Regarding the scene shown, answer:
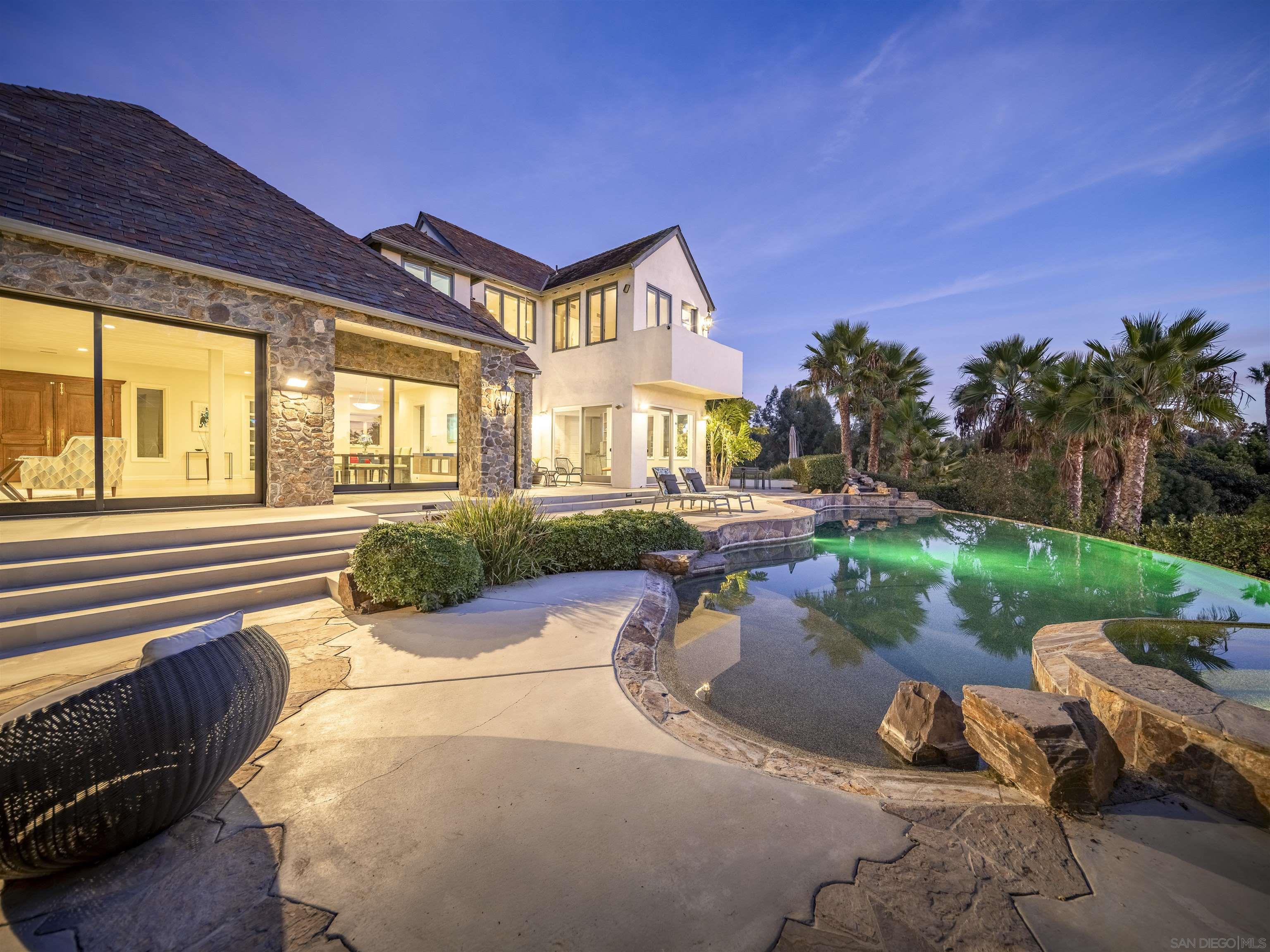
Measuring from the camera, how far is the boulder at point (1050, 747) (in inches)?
88.3

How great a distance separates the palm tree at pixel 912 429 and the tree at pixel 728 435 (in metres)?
5.67

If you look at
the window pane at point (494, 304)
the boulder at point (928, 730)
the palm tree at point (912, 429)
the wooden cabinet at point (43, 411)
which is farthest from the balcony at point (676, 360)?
the boulder at point (928, 730)

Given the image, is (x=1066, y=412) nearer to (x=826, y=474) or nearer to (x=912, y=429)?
(x=912, y=429)

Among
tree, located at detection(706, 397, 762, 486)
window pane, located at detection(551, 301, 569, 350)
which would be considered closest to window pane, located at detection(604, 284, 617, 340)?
window pane, located at detection(551, 301, 569, 350)

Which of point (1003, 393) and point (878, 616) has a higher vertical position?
point (1003, 393)

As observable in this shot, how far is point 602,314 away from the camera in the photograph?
1541 cm

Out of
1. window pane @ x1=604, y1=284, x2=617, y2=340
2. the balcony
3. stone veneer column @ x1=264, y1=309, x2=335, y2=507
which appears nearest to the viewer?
stone veneer column @ x1=264, y1=309, x2=335, y2=507

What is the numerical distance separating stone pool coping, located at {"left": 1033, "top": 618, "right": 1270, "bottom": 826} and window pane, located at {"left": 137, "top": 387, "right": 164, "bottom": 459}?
13.4 metres

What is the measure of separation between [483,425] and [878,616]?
7.79 metres

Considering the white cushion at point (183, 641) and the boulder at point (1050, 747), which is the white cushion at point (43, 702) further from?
the boulder at point (1050, 747)

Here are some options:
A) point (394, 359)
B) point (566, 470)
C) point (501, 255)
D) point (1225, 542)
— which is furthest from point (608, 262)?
point (1225, 542)

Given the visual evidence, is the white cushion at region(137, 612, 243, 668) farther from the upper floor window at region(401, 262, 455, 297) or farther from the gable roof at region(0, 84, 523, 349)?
the upper floor window at region(401, 262, 455, 297)

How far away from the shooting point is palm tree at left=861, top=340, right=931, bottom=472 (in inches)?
787

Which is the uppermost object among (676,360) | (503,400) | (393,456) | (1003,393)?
(676,360)
